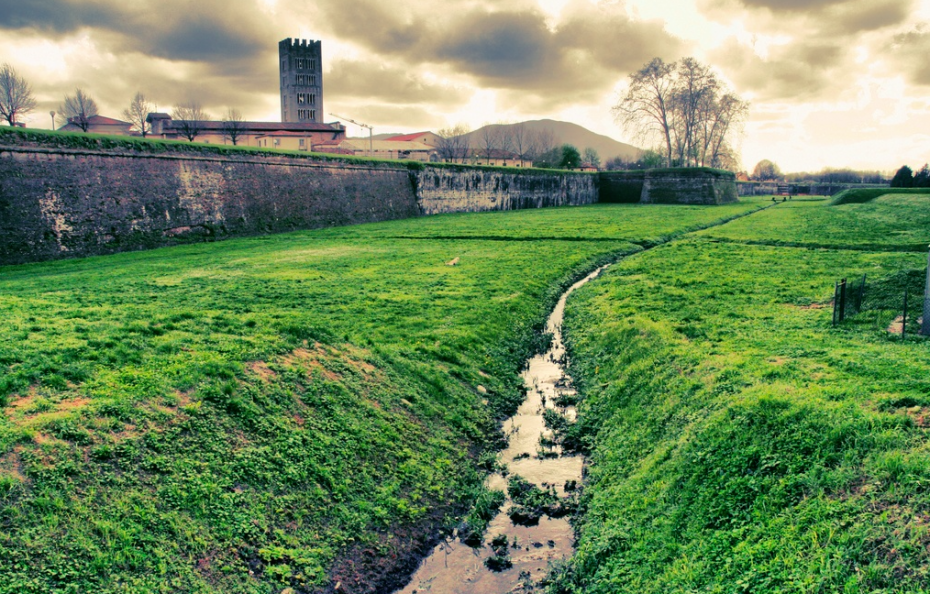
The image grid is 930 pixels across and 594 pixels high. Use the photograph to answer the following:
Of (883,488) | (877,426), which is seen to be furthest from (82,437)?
(877,426)

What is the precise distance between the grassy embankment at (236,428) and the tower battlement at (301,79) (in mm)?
83420

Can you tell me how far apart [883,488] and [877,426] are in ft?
3.07

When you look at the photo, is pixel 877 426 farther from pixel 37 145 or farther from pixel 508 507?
pixel 37 145

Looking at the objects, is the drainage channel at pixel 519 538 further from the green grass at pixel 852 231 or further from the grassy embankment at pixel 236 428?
the green grass at pixel 852 231

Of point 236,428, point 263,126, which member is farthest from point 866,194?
point 263,126

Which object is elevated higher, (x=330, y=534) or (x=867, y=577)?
(x=867, y=577)

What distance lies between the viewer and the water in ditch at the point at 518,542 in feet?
17.8

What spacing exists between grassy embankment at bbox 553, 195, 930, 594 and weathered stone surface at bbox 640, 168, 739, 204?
44629mm

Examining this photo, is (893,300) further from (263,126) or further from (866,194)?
(263,126)

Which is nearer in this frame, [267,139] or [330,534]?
[330,534]

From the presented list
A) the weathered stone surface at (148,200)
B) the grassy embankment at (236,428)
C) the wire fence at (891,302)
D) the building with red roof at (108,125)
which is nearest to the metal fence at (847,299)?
the wire fence at (891,302)

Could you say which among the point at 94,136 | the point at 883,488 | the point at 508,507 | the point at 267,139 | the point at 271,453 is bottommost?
the point at 508,507

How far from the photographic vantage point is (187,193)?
957 inches

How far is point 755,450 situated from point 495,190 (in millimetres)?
A: 42001
